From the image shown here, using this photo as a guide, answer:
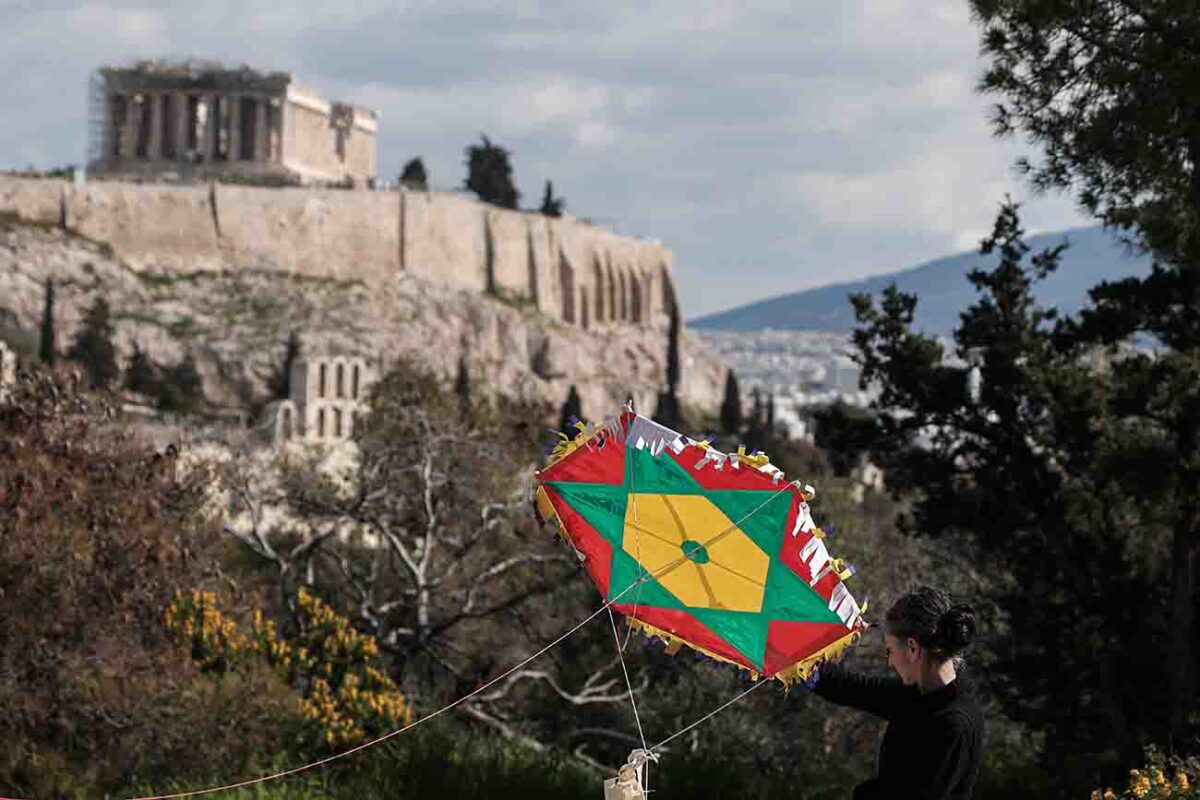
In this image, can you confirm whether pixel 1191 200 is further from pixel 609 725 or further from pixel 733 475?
pixel 609 725

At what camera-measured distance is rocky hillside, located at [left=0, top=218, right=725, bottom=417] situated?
64375 mm

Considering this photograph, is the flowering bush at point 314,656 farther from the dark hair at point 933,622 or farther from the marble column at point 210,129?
the marble column at point 210,129

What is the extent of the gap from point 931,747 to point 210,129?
80.6 m

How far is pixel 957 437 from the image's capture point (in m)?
14.2

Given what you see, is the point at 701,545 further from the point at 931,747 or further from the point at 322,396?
the point at 322,396

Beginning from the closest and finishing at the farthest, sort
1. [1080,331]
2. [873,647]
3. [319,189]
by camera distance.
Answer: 1. [1080,331]
2. [873,647]
3. [319,189]

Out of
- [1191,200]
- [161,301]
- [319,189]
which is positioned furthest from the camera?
[319,189]

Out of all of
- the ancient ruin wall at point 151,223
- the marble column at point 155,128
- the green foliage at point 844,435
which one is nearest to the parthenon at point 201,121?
the marble column at point 155,128

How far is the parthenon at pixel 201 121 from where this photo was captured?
8106 cm

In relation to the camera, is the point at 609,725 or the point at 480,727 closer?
the point at 480,727

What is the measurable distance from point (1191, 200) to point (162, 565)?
7056mm

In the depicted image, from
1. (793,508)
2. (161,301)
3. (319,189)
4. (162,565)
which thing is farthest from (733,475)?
(319,189)

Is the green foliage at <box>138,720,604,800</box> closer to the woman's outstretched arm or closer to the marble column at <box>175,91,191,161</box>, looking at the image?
the woman's outstretched arm

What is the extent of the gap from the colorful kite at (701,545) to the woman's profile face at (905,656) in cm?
69
